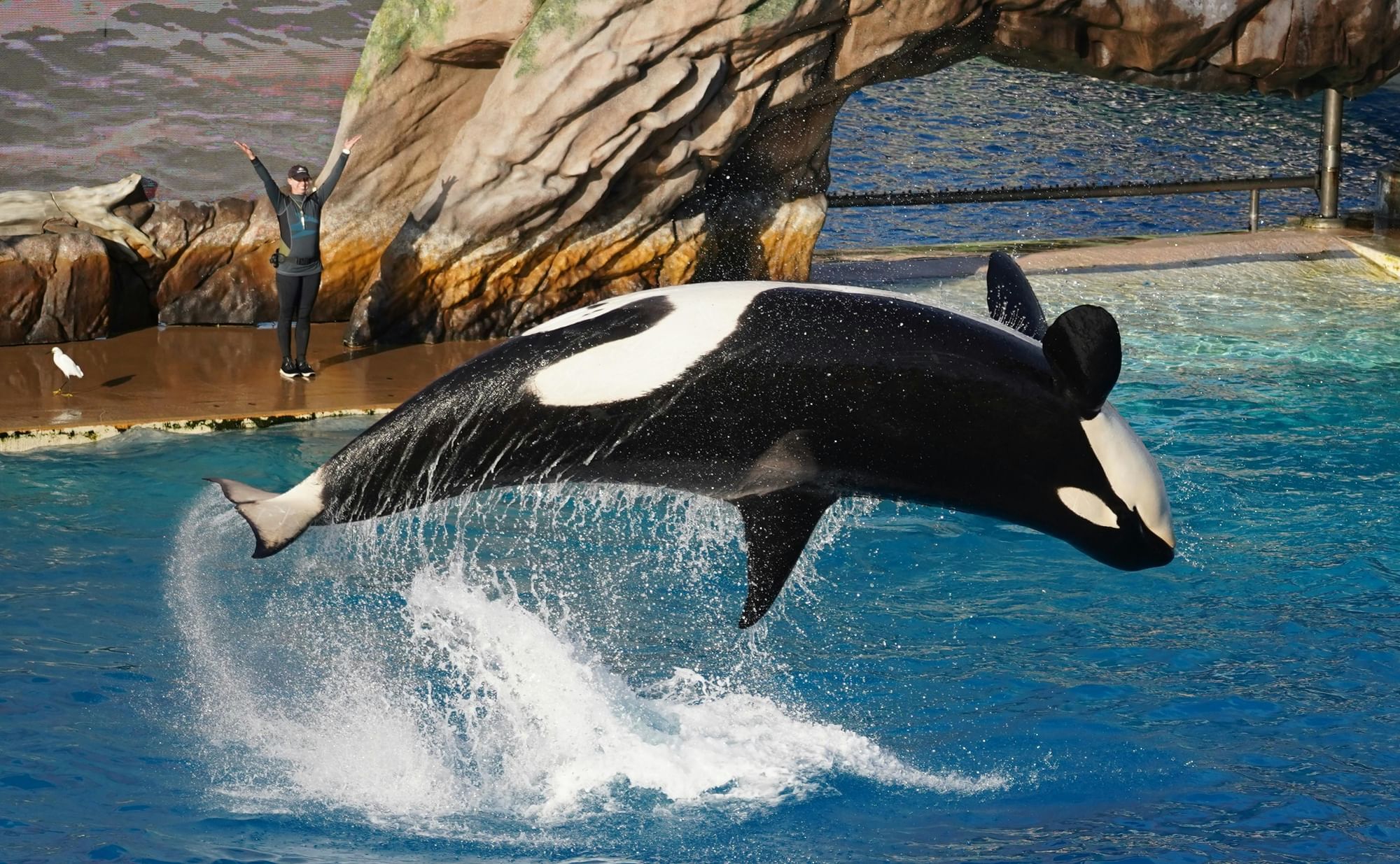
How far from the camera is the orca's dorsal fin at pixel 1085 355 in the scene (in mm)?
4023

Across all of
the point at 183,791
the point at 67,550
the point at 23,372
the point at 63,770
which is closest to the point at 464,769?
the point at 183,791

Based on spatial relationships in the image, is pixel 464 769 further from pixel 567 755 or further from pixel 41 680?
pixel 41 680

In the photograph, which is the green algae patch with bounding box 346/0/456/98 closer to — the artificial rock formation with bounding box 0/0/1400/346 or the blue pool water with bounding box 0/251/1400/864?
the artificial rock formation with bounding box 0/0/1400/346

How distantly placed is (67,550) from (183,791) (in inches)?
89.6

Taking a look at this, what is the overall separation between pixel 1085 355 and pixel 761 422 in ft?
3.04

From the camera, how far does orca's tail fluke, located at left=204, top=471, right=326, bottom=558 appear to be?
4.34 metres

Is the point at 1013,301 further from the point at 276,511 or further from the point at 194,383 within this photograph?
the point at 194,383

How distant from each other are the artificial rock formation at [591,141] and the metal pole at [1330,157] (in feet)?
9.92

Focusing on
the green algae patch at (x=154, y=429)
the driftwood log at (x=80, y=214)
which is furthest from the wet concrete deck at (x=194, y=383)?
the driftwood log at (x=80, y=214)

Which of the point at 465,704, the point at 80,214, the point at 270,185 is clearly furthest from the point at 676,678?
the point at 80,214

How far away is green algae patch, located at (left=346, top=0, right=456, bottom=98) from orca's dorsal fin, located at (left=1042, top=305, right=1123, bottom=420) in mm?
7359

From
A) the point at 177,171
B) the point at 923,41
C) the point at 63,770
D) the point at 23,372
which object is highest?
the point at 923,41

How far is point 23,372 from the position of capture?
943cm

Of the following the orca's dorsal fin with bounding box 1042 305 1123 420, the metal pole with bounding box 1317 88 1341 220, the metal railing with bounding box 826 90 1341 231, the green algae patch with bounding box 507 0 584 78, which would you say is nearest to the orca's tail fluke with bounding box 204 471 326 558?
the orca's dorsal fin with bounding box 1042 305 1123 420
